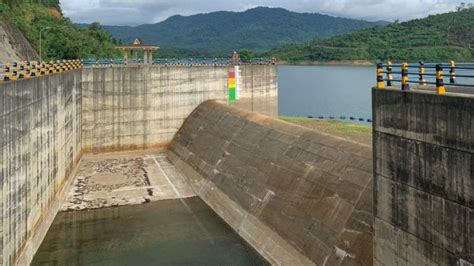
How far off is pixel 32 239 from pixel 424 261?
Answer: 15.0 m

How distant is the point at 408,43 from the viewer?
143750 millimetres

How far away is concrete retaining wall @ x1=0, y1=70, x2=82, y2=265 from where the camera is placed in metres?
14.8

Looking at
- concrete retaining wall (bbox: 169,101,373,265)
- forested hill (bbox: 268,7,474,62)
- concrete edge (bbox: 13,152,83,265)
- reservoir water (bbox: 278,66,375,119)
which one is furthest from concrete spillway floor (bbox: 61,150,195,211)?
forested hill (bbox: 268,7,474,62)

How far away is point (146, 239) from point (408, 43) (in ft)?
462

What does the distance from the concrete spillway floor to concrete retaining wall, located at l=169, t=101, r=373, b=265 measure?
163 cm

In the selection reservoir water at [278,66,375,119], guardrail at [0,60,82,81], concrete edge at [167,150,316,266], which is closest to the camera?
guardrail at [0,60,82,81]

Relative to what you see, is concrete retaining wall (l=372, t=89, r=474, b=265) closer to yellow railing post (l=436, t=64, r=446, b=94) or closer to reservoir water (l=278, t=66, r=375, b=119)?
yellow railing post (l=436, t=64, r=446, b=94)

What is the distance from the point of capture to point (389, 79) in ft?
39.0

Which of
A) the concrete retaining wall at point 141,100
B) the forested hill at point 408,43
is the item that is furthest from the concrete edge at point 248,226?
the forested hill at point 408,43

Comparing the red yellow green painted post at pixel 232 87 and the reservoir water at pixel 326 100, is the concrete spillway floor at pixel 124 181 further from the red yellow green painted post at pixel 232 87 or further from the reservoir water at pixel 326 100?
the reservoir water at pixel 326 100

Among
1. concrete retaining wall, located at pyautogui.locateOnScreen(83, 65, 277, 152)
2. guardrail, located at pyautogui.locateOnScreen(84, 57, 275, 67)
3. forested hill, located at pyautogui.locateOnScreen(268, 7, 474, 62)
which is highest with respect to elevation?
forested hill, located at pyautogui.locateOnScreen(268, 7, 474, 62)

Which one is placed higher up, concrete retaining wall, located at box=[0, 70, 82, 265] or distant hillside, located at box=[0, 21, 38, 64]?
distant hillside, located at box=[0, 21, 38, 64]

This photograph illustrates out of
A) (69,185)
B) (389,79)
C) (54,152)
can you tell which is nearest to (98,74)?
(69,185)

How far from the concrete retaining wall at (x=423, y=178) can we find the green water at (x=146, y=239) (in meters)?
7.95
